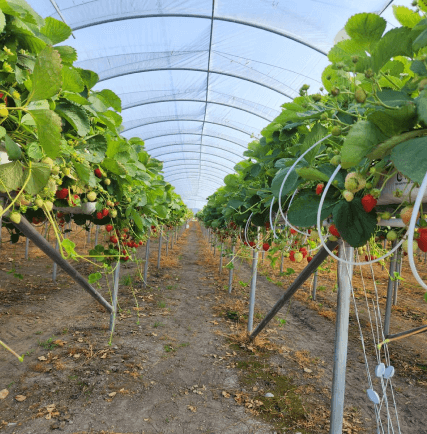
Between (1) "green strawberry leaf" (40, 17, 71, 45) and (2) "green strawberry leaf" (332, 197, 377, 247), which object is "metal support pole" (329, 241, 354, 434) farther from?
(1) "green strawberry leaf" (40, 17, 71, 45)

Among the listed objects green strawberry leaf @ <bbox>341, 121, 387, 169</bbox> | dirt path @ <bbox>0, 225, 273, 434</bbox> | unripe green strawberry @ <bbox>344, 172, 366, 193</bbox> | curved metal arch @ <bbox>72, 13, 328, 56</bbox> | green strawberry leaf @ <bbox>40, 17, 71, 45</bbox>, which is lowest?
dirt path @ <bbox>0, 225, 273, 434</bbox>

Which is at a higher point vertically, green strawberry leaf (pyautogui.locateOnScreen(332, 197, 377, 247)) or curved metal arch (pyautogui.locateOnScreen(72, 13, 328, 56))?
curved metal arch (pyautogui.locateOnScreen(72, 13, 328, 56))

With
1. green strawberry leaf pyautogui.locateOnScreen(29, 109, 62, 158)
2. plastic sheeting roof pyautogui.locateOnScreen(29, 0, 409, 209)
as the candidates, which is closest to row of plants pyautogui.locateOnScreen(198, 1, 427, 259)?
green strawberry leaf pyautogui.locateOnScreen(29, 109, 62, 158)

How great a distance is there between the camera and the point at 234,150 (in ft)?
46.1

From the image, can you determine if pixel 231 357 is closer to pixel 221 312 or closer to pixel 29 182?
pixel 221 312

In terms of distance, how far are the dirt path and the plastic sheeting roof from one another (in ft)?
14.9

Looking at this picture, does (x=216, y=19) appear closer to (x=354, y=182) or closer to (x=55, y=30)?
(x=55, y=30)

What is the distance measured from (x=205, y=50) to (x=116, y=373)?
6111 mm

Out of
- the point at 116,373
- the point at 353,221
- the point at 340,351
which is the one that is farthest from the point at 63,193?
the point at 116,373

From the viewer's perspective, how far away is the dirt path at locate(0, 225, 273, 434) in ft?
9.38

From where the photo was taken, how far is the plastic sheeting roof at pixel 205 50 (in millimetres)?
5098

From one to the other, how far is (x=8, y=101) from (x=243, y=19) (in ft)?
18.3

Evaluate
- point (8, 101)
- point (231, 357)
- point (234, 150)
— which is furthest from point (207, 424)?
point (234, 150)

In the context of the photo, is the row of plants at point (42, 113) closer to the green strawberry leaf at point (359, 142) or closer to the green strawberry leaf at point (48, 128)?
the green strawberry leaf at point (48, 128)
